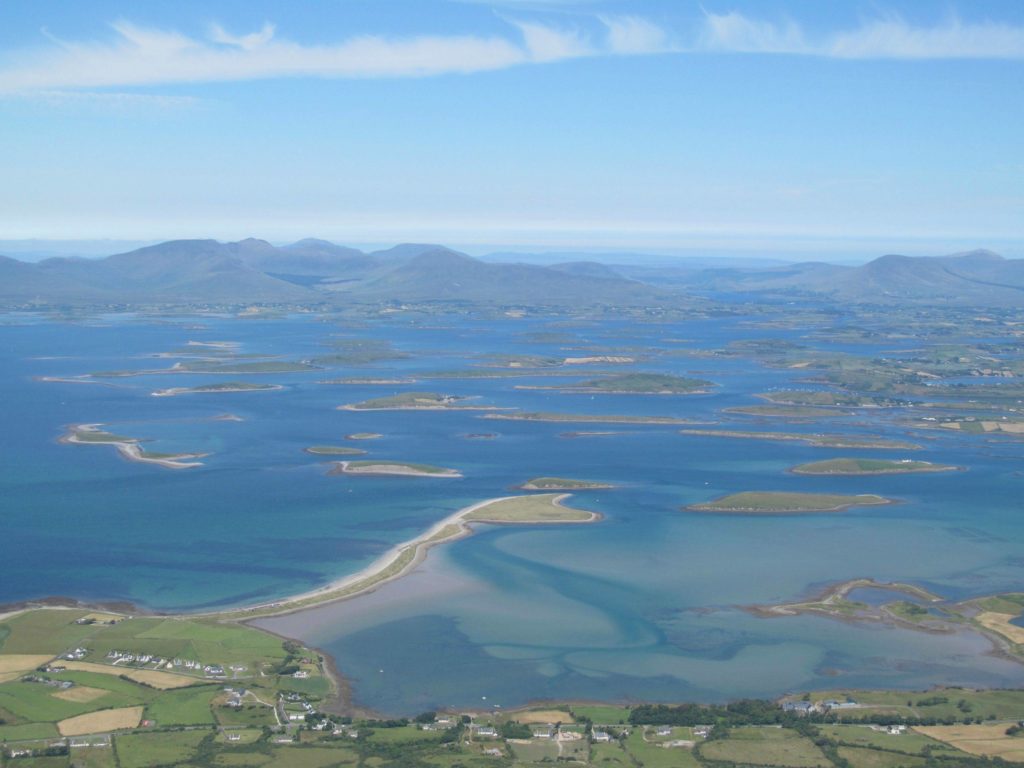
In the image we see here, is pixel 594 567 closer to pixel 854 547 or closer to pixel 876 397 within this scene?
pixel 854 547

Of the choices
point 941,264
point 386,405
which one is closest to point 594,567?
point 386,405

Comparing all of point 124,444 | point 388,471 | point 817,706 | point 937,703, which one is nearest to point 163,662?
point 817,706

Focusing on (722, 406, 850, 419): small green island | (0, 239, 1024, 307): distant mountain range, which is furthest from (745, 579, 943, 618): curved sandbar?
(0, 239, 1024, 307): distant mountain range

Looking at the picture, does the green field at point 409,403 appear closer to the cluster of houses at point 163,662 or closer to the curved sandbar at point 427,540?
the curved sandbar at point 427,540

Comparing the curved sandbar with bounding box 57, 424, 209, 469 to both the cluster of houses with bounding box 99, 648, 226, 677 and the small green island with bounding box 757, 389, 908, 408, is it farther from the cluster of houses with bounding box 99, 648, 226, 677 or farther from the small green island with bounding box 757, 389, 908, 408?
the small green island with bounding box 757, 389, 908, 408

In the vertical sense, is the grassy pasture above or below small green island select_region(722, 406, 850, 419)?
below

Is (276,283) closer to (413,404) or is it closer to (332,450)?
(413,404)
